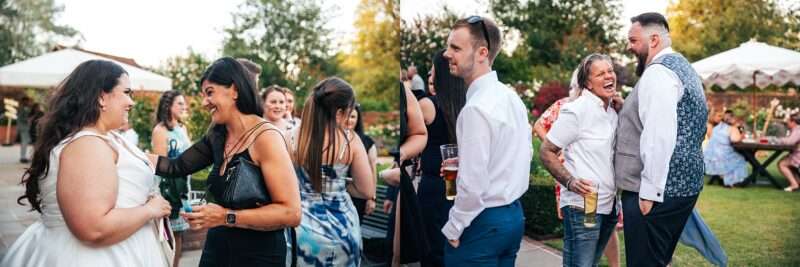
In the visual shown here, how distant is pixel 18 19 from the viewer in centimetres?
353

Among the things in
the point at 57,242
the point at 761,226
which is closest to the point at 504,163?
the point at 57,242

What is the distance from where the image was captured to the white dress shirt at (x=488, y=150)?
206 centimetres

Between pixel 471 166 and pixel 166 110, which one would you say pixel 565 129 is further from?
pixel 166 110

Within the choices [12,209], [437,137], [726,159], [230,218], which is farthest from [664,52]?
[726,159]

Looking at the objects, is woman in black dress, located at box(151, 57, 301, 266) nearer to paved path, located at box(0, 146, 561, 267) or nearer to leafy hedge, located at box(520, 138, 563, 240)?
leafy hedge, located at box(520, 138, 563, 240)

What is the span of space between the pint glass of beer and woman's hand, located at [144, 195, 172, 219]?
3.16 feet

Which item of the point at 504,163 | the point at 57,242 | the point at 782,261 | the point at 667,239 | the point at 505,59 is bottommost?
the point at 782,261

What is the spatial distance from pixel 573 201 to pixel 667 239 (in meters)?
0.39

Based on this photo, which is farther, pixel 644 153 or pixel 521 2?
pixel 521 2

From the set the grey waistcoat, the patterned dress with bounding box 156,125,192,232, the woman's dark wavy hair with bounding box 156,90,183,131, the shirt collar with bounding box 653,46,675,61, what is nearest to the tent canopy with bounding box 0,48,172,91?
the woman's dark wavy hair with bounding box 156,90,183,131

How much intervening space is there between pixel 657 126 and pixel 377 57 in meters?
1.24

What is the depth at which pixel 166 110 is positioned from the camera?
13.3ft

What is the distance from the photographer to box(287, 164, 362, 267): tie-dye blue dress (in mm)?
2529

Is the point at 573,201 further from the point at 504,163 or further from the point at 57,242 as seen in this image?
the point at 57,242
